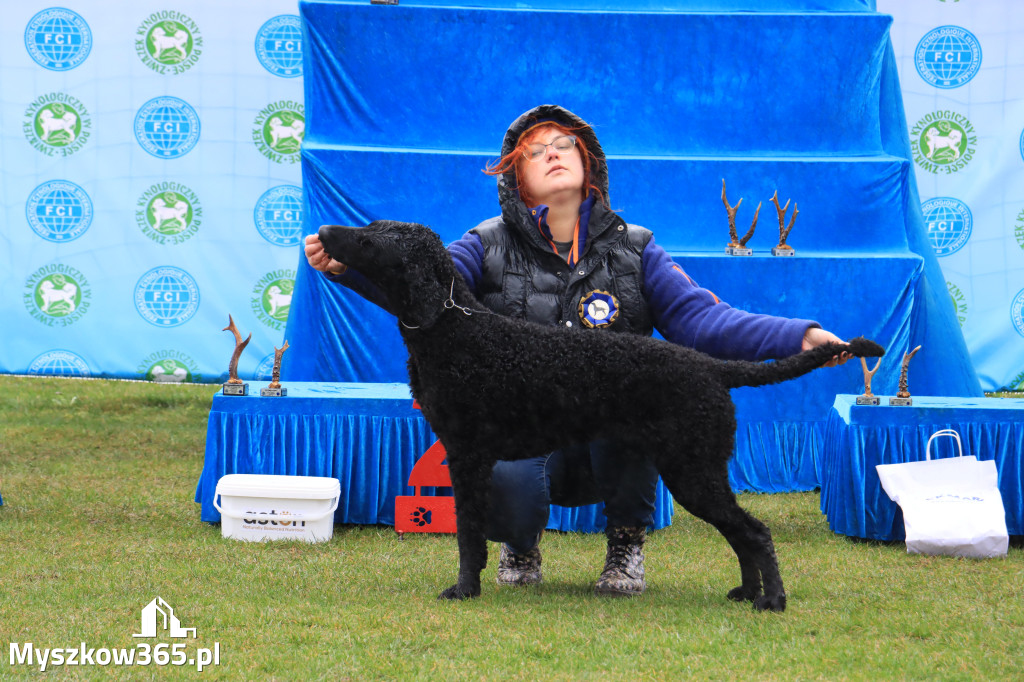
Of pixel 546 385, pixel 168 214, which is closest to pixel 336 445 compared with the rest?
pixel 546 385

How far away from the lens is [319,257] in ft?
7.88

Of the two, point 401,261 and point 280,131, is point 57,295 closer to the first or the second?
point 280,131

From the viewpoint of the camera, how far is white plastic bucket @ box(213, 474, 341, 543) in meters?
3.50

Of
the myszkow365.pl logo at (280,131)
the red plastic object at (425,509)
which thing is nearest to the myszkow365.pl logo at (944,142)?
the myszkow365.pl logo at (280,131)

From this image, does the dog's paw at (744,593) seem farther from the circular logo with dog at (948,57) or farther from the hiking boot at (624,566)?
the circular logo with dog at (948,57)

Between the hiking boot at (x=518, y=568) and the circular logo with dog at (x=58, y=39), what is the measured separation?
523cm

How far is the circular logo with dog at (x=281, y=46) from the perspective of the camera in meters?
6.52

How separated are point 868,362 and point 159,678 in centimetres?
400

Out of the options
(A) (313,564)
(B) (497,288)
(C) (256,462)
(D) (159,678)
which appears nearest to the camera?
(D) (159,678)

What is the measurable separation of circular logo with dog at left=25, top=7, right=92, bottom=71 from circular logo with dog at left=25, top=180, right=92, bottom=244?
802 mm

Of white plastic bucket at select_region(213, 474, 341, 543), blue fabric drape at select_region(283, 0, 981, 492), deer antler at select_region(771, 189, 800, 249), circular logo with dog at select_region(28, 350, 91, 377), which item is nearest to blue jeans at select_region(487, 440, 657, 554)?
white plastic bucket at select_region(213, 474, 341, 543)

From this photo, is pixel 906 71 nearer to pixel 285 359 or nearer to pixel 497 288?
pixel 285 359

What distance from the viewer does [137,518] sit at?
3801 millimetres

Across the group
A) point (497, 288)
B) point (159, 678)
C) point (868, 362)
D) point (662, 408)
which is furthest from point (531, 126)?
point (868, 362)
